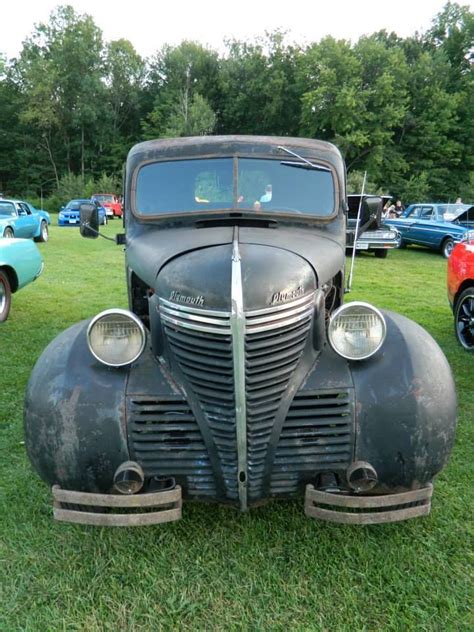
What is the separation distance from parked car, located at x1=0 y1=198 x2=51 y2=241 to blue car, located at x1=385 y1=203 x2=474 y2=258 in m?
12.8

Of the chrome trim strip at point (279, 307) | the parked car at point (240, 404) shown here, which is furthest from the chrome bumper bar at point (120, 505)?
the chrome trim strip at point (279, 307)

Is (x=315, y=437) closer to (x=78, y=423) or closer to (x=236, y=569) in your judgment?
(x=236, y=569)

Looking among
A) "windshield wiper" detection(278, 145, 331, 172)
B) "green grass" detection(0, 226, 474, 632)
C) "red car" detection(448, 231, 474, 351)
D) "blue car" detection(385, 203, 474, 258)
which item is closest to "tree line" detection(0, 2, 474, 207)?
"blue car" detection(385, 203, 474, 258)

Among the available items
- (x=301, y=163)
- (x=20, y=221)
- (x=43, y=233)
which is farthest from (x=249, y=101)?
(x=301, y=163)

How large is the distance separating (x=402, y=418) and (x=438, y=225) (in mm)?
15395

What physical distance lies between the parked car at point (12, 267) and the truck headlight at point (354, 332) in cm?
598

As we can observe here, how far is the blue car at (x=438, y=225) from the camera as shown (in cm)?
1603

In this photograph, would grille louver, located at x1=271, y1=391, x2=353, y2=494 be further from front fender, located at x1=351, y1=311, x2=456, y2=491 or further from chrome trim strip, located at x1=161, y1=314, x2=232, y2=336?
chrome trim strip, located at x1=161, y1=314, x2=232, y2=336

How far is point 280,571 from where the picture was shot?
260 cm

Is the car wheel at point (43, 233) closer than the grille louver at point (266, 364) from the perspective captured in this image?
No

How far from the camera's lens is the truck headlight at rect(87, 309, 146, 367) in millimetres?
2557

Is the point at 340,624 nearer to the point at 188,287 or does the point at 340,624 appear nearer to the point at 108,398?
the point at 108,398

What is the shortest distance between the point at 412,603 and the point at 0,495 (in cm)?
252

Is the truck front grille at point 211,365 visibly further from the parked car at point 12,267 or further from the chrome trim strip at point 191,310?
the parked car at point 12,267
